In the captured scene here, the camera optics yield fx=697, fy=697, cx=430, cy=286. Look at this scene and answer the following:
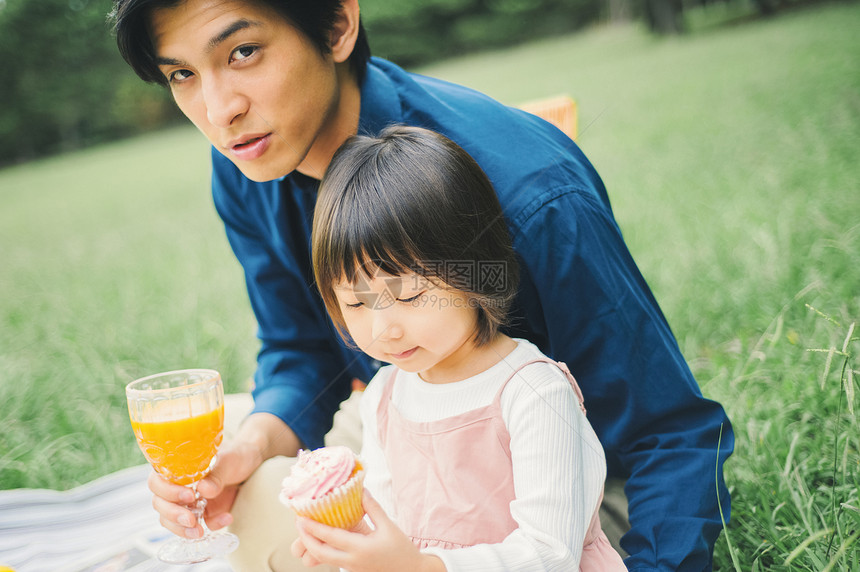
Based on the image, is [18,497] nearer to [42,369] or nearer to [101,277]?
[42,369]

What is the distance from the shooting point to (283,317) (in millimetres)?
2041

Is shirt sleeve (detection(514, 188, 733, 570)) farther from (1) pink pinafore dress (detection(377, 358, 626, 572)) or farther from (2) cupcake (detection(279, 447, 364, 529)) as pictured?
(2) cupcake (detection(279, 447, 364, 529))

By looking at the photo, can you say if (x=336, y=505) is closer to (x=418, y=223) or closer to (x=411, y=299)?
(x=411, y=299)

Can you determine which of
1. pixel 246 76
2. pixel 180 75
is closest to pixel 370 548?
pixel 246 76

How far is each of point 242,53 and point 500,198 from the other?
0.64 meters

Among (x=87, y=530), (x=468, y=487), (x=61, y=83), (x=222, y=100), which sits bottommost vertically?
(x=61, y=83)

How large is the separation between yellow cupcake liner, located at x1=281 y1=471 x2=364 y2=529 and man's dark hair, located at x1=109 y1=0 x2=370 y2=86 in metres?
0.98

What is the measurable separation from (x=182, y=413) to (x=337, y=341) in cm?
62

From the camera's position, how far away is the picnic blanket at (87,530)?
2076 millimetres

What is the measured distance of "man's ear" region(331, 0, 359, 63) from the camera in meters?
1.66

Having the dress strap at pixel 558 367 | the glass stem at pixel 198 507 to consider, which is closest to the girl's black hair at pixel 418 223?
the dress strap at pixel 558 367

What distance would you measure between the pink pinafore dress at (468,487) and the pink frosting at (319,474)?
0.20 m

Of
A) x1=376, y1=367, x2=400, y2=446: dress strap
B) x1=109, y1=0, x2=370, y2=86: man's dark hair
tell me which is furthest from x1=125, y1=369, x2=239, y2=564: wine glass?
x1=109, y1=0, x2=370, y2=86: man's dark hair

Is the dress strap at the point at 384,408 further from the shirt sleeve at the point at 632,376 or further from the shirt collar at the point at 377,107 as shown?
the shirt collar at the point at 377,107
